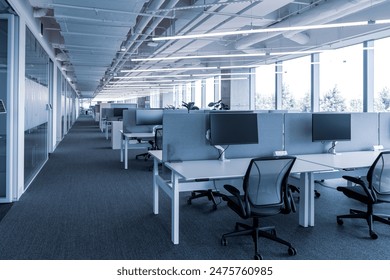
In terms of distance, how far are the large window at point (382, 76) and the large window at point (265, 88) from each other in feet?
14.7

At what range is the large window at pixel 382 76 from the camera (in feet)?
26.0

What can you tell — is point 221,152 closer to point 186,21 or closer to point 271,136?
point 271,136

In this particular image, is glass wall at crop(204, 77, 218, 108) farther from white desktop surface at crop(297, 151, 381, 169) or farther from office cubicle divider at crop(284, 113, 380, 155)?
white desktop surface at crop(297, 151, 381, 169)

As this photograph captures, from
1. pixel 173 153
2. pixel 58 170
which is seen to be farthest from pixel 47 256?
pixel 58 170

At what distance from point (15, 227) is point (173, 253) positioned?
1700mm

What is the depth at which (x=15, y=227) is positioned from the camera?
347cm

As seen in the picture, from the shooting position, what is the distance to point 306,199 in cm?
354

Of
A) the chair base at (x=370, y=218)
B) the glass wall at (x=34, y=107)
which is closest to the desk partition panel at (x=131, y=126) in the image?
the glass wall at (x=34, y=107)

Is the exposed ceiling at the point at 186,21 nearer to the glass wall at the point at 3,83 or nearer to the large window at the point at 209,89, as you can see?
the glass wall at the point at 3,83

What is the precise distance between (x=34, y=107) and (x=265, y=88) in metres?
9.35

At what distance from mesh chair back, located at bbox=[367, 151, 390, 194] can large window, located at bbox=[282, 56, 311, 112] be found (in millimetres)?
7324

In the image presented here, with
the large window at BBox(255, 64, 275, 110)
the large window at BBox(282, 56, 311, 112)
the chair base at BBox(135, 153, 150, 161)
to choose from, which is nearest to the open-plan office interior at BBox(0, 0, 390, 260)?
the chair base at BBox(135, 153, 150, 161)

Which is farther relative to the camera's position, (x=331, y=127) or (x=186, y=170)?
(x=331, y=127)

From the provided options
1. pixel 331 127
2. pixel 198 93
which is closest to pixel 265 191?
pixel 331 127
